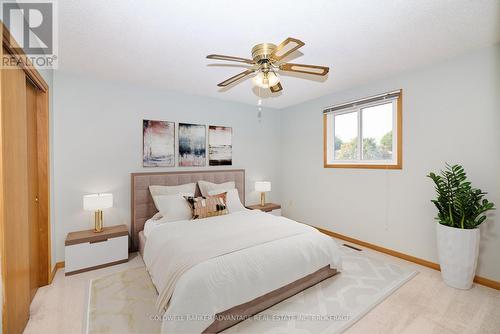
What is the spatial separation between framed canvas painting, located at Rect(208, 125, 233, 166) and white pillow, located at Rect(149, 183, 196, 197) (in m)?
0.69

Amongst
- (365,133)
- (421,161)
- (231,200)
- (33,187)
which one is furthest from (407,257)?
(33,187)

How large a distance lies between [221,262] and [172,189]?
1875mm

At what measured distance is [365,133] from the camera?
3648 mm

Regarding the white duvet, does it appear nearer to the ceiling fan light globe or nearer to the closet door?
the closet door

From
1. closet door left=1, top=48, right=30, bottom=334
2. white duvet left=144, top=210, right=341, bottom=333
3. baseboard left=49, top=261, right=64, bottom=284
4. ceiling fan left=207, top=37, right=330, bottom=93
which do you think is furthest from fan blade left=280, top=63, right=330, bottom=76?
baseboard left=49, top=261, right=64, bottom=284

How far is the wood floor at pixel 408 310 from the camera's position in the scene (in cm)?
183

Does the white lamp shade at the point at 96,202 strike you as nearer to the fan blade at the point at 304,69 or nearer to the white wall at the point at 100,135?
the white wall at the point at 100,135

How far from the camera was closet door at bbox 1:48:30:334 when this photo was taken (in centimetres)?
150

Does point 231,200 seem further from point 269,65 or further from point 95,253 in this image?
point 269,65

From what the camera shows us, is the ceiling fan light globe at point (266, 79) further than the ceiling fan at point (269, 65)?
Yes

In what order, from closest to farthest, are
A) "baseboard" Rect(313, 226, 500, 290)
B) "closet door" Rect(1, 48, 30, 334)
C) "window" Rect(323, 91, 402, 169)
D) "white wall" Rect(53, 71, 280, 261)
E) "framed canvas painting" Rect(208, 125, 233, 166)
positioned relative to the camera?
"closet door" Rect(1, 48, 30, 334), "baseboard" Rect(313, 226, 500, 290), "white wall" Rect(53, 71, 280, 261), "window" Rect(323, 91, 402, 169), "framed canvas painting" Rect(208, 125, 233, 166)

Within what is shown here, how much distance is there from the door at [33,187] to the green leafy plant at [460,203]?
431 cm

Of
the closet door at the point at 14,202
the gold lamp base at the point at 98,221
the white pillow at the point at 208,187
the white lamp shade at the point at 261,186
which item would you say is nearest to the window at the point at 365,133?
the white lamp shade at the point at 261,186

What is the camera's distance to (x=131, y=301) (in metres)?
2.18
